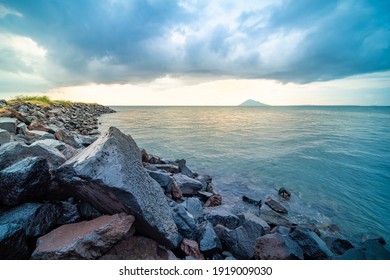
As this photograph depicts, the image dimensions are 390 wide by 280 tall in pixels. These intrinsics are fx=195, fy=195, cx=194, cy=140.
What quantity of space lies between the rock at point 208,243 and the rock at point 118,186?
1.52 feet

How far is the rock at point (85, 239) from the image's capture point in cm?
261

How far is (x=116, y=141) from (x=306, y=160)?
40.8 feet

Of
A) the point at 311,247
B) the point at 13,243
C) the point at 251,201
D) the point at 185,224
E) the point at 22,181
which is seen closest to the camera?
the point at 13,243

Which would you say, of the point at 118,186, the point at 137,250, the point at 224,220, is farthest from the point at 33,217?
the point at 224,220

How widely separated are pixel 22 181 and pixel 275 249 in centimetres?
443

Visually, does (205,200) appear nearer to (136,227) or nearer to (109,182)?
(136,227)

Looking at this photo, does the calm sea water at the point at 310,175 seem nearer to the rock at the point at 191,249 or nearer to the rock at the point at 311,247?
the rock at the point at 311,247

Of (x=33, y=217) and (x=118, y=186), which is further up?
(x=118, y=186)

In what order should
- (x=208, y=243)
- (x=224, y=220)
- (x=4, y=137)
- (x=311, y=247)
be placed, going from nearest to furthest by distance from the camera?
(x=208, y=243) < (x=311, y=247) < (x=224, y=220) < (x=4, y=137)

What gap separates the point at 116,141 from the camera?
128 inches

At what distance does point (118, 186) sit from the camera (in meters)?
2.75

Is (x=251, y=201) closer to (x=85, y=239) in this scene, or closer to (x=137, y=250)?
(x=137, y=250)

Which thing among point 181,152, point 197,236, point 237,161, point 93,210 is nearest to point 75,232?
point 93,210

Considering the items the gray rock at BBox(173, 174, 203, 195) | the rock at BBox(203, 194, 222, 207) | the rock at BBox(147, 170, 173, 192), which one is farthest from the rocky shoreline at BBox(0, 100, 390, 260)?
the gray rock at BBox(173, 174, 203, 195)
